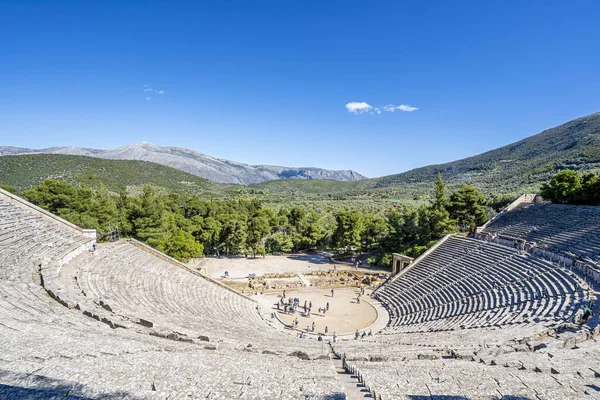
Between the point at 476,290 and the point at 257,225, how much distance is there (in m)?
25.8

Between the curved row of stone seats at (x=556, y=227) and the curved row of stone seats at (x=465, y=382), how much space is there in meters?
16.0

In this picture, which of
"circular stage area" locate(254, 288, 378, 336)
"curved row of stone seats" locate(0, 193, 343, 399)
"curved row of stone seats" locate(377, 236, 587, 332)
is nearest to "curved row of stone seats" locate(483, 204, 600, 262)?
"curved row of stone seats" locate(377, 236, 587, 332)

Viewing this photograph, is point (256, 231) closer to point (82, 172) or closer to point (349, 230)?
point (349, 230)

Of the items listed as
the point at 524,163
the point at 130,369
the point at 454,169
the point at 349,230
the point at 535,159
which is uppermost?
the point at 535,159

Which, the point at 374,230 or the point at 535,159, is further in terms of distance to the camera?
the point at 535,159

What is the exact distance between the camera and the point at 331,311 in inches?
928

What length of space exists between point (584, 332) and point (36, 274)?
A: 21787 millimetres

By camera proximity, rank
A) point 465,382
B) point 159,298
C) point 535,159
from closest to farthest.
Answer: point 465,382, point 159,298, point 535,159

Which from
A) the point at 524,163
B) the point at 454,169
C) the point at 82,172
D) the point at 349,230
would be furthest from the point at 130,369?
the point at 454,169

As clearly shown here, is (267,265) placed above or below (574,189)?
below

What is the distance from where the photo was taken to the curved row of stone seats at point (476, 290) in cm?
1561

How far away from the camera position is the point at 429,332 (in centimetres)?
1617

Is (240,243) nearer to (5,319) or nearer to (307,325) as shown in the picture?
(307,325)

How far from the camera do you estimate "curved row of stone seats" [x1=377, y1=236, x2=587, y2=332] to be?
1561 cm
